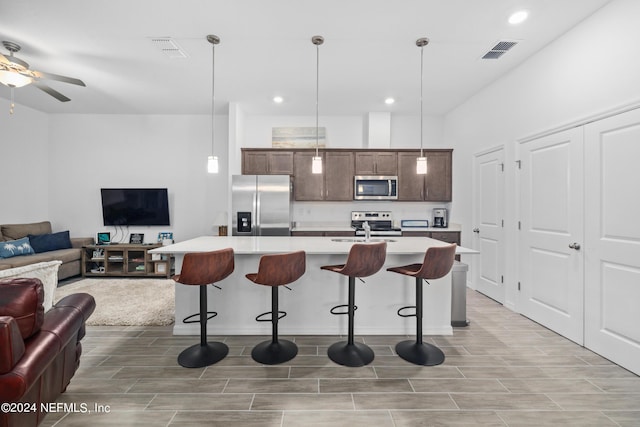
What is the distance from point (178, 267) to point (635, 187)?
12.6 feet

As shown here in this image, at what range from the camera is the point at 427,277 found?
240cm

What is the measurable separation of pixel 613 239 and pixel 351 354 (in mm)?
2307

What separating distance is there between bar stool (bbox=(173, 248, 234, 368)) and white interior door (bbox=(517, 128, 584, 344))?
3.09m

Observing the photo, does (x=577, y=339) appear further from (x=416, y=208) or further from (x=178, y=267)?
(x=178, y=267)

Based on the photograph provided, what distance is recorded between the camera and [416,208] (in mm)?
5586

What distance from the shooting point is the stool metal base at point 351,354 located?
7.88ft

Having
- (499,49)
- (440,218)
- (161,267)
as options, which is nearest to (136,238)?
(161,267)

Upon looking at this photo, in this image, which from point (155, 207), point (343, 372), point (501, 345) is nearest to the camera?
point (343, 372)

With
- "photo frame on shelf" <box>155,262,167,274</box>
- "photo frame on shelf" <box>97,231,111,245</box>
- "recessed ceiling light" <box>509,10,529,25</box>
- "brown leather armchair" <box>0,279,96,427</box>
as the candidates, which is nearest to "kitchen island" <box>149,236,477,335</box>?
"brown leather armchair" <box>0,279,96,427</box>

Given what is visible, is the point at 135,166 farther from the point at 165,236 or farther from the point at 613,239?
the point at 613,239

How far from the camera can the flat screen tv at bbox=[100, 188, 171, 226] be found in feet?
18.1

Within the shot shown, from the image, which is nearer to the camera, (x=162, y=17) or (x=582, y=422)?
(x=582, y=422)

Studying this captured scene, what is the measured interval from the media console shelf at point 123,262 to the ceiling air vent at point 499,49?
5435 mm

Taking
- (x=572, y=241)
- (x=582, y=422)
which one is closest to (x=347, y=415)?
(x=582, y=422)
